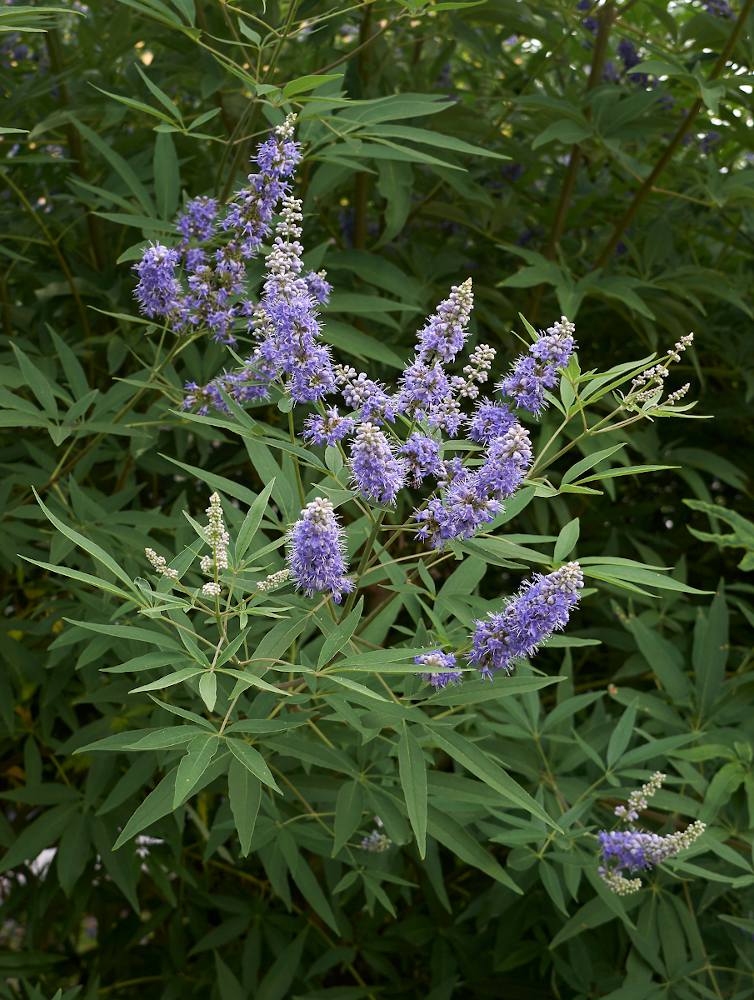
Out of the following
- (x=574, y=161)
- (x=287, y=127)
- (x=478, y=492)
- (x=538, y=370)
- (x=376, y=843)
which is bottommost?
(x=376, y=843)

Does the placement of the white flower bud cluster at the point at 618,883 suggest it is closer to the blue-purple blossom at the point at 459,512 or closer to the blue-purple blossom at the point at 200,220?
the blue-purple blossom at the point at 459,512

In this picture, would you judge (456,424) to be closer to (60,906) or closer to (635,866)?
(635,866)

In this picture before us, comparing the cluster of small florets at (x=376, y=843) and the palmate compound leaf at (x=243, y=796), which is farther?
the cluster of small florets at (x=376, y=843)

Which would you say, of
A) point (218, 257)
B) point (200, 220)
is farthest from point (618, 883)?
point (200, 220)

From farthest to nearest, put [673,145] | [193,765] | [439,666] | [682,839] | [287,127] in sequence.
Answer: [673,145]
[682,839]
[287,127]
[439,666]
[193,765]

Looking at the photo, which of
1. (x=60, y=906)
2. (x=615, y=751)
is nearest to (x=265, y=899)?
(x=60, y=906)

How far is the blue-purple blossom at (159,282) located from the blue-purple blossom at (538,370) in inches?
31.3

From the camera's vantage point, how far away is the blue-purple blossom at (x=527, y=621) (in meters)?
1.69

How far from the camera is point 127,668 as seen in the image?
64.1 inches

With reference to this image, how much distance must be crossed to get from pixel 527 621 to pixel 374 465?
0.33 metres

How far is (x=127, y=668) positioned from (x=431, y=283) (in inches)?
79.0

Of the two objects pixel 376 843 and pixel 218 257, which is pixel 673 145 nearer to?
pixel 218 257

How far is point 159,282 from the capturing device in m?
2.28

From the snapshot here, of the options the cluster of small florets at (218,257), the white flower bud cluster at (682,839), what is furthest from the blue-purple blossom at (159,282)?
the white flower bud cluster at (682,839)
